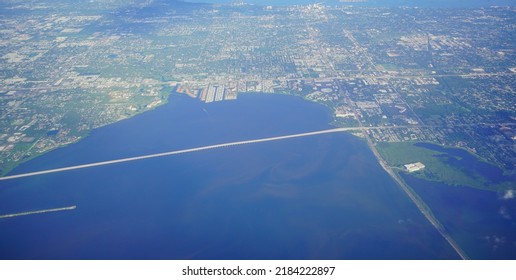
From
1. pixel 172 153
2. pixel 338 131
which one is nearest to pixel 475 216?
pixel 338 131

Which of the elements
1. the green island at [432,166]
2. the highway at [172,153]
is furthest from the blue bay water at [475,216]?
the highway at [172,153]

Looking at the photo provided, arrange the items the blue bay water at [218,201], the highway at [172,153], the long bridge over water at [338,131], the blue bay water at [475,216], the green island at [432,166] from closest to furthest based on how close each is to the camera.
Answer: the blue bay water at [475,216] < the blue bay water at [218,201] < the long bridge over water at [338,131] < the green island at [432,166] < the highway at [172,153]

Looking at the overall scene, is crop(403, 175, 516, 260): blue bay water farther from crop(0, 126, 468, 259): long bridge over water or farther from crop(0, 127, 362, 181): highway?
crop(0, 127, 362, 181): highway

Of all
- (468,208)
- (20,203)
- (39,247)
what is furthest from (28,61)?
(468,208)

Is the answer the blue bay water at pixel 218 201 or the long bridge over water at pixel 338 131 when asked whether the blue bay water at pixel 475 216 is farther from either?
the blue bay water at pixel 218 201

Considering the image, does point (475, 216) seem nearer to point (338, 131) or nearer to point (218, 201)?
point (338, 131)

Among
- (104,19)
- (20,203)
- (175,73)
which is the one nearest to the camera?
(20,203)

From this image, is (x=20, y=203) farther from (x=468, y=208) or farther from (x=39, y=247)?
(x=468, y=208)

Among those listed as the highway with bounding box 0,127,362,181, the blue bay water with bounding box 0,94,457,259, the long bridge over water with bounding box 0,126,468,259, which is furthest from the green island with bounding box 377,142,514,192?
the highway with bounding box 0,127,362,181
